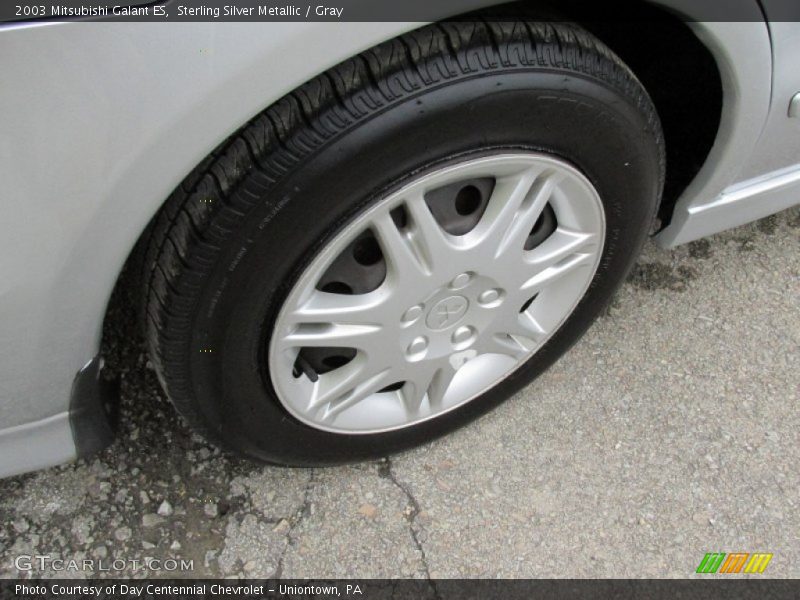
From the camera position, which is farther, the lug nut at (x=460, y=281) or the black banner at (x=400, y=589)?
the black banner at (x=400, y=589)

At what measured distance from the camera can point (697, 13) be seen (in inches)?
46.5

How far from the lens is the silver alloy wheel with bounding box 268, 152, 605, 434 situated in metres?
1.26

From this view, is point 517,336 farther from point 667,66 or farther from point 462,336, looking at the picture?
point 667,66

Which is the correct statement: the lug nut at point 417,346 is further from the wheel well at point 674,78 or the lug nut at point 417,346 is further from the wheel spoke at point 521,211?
the wheel well at point 674,78

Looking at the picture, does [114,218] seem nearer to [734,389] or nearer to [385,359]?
[385,359]

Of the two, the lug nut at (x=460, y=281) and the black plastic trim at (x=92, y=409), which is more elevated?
the lug nut at (x=460, y=281)

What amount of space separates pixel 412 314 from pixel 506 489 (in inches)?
22.2

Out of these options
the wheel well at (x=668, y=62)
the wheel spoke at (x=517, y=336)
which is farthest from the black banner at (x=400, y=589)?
the wheel well at (x=668, y=62)

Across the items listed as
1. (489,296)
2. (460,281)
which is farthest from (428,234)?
(489,296)

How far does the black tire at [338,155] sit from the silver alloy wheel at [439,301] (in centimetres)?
4

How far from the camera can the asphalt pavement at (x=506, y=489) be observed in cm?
164

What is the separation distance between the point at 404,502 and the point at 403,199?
2.62ft

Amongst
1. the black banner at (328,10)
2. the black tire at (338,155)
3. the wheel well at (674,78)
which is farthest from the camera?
the wheel well at (674,78)

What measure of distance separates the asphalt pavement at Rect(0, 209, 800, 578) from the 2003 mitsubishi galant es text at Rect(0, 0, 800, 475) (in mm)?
172
